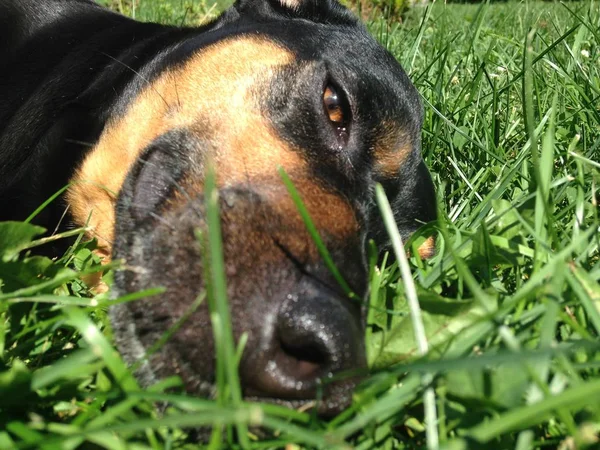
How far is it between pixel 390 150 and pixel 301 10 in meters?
1.19

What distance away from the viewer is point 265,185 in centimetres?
165

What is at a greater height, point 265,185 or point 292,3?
point 292,3

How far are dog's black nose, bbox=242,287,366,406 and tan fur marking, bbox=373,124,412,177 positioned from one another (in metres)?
1.09

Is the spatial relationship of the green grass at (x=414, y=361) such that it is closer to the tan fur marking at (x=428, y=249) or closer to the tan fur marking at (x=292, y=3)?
the tan fur marking at (x=428, y=249)

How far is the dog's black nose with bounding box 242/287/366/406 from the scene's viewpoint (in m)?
1.16

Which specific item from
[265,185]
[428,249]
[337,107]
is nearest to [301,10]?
[337,107]

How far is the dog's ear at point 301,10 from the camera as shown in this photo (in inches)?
118

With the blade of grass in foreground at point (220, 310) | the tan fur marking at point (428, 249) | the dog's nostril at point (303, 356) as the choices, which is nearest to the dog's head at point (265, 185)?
the dog's nostril at point (303, 356)

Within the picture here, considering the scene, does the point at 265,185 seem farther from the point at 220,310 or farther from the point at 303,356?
the point at 220,310

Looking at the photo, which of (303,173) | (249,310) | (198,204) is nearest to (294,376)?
Answer: (249,310)

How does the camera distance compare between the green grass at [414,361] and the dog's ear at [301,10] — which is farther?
the dog's ear at [301,10]

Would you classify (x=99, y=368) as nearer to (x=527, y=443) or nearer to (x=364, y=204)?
(x=527, y=443)

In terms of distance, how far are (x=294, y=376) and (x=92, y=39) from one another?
247 cm

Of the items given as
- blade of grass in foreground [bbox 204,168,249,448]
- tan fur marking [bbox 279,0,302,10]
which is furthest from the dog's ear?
blade of grass in foreground [bbox 204,168,249,448]
